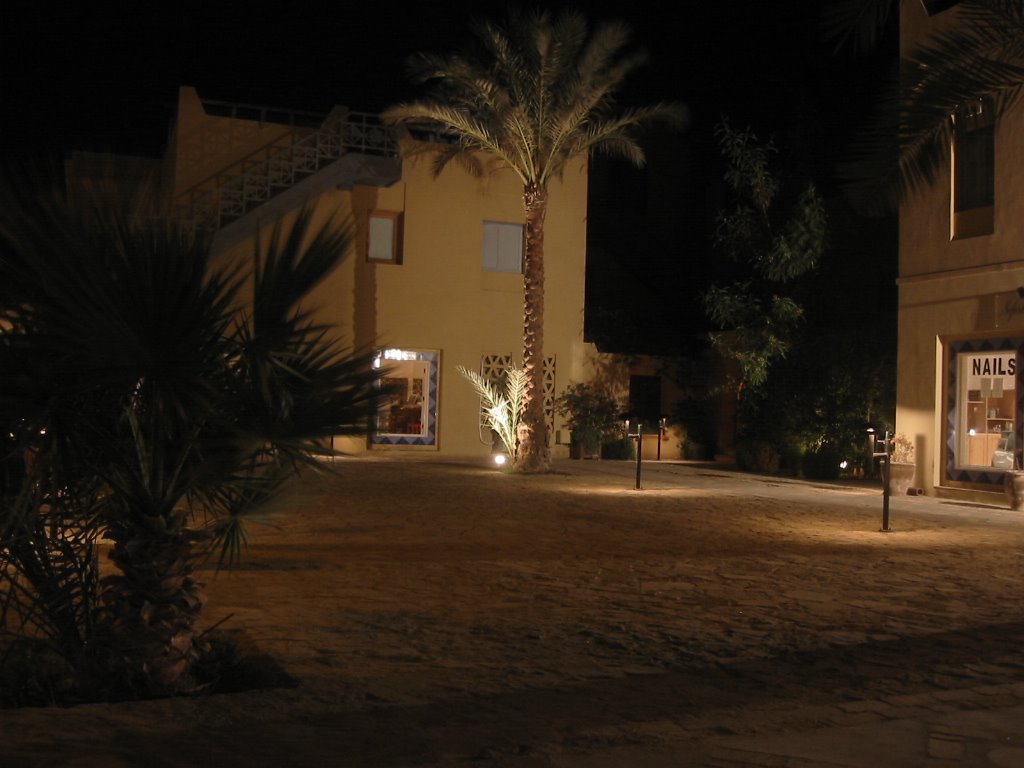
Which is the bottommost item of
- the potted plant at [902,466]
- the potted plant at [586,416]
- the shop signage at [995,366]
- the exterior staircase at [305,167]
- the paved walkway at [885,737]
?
the paved walkway at [885,737]

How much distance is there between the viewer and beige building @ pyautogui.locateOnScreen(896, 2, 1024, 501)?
1816cm

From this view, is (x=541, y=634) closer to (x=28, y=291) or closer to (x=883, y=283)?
(x=28, y=291)

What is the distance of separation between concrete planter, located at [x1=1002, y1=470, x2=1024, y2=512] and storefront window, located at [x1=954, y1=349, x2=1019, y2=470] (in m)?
1.01

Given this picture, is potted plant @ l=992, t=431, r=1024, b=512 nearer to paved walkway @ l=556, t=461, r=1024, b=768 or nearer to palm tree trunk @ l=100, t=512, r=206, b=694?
paved walkway @ l=556, t=461, r=1024, b=768

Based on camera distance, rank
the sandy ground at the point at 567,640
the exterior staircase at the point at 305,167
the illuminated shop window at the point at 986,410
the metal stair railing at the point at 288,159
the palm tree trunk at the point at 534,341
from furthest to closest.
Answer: the metal stair railing at the point at 288,159
the exterior staircase at the point at 305,167
the palm tree trunk at the point at 534,341
the illuminated shop window at the point at 986,410
the sandy ground at the point at 567,640

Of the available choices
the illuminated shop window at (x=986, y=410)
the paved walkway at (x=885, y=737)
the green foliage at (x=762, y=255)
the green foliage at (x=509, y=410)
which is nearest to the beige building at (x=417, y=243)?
the green foliage at (x=509, y=410)

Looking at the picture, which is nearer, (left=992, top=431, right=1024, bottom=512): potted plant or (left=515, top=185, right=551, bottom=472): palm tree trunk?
(left=992, top=431, right=1024, bottom=512): potted plant

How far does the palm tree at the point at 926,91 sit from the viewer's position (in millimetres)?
8469

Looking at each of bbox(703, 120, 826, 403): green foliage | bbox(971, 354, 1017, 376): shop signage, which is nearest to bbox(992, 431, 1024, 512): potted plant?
bbox(971, 354, 1017, 376): shop signage

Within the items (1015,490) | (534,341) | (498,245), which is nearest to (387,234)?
(498,245)

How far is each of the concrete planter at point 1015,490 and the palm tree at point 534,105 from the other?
31.4ft

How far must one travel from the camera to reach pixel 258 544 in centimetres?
1191

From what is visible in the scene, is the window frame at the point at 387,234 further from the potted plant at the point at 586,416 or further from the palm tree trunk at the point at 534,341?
the potted plant at the point at 586,416

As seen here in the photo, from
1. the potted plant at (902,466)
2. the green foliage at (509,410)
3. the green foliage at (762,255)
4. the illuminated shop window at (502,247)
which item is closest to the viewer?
the potted plant at (902,466)
